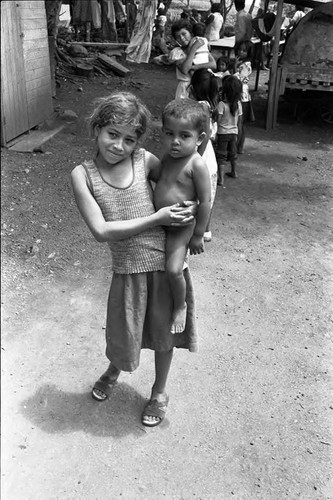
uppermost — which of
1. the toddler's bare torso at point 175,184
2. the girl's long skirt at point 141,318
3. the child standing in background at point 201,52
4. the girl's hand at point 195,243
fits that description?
the child standing in background at point 201,52

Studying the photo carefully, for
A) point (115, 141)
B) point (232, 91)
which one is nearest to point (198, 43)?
point (232, 91)

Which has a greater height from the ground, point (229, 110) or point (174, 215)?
point (174, 215)

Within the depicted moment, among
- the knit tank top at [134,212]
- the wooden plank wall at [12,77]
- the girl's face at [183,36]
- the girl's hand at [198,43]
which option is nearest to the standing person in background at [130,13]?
the wooden plank wall at [12,77]

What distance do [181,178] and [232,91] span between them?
3.71 metres

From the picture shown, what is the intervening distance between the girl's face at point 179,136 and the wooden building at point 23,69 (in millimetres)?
4483

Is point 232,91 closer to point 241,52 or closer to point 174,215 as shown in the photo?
point 241,52

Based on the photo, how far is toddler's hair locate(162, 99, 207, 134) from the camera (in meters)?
2.01

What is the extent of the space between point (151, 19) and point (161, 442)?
8.26m

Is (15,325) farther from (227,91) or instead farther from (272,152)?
(272,152)

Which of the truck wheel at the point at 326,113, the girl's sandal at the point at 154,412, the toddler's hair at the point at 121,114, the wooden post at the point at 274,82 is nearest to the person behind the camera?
the toddler's hair at the point at 121,114

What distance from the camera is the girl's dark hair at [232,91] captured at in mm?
5438

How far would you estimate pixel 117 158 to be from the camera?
200 cm

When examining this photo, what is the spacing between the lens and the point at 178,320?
2.28 m

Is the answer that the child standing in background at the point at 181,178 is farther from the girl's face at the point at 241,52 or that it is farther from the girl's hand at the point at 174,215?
the girl's face at the point at 241,52
